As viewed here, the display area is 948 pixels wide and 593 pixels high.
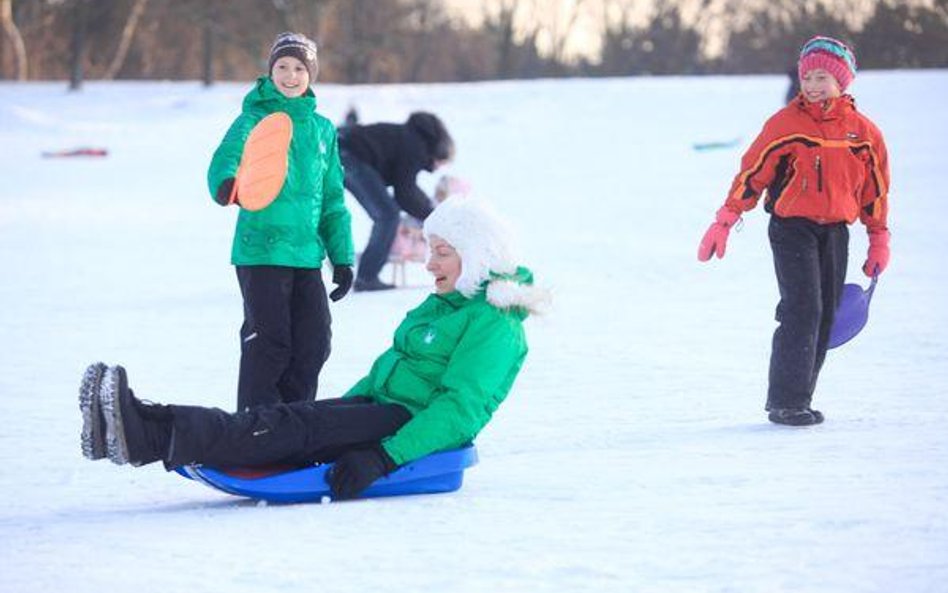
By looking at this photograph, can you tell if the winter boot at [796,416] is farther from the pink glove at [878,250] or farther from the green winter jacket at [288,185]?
the green winter jacket at [288,185]

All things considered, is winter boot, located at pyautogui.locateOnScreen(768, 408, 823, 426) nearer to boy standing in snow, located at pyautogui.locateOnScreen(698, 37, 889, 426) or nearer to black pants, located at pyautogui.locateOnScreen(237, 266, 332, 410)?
boy standing in snow, located at pyautogui.locateOnScreen(698, 37, 889, 426)

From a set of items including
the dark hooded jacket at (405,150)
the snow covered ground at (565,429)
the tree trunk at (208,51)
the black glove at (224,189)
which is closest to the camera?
the snow covered ground at (565,429)

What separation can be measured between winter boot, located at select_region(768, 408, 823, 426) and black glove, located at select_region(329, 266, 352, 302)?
1513 mm

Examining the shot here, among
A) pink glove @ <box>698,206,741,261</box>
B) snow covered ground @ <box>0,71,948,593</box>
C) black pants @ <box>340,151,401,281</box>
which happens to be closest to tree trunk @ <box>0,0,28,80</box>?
snow covered ground @ <box>0,71,948,593</box>

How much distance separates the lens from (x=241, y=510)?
4.22 meters

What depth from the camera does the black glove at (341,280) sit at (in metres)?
5.31

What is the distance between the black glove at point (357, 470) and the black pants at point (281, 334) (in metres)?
0.94

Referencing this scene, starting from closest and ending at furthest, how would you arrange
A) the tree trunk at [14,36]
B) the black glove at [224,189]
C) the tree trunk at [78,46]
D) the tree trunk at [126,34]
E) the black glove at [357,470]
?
1. the black glove at [357,470]
2. the black glove at [224,189]
3. the tree trunk at [78,46]
4. the tree trunk at [14,36]
5. the tree trunk at [126,34]

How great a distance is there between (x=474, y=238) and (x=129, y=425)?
1.07 metres

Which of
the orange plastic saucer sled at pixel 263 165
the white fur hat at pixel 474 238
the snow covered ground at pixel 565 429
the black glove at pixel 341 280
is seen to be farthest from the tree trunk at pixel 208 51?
the white fur hat at pixel 474 238

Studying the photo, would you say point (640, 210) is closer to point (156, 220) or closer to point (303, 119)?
point (156, 220)

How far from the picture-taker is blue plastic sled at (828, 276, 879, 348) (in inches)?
222

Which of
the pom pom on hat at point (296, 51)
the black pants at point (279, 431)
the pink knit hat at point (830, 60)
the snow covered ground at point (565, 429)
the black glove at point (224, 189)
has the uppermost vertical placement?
the pink knit hat at point (830, 60)

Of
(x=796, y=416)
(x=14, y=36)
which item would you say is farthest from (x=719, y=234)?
(x=14, y=36)
